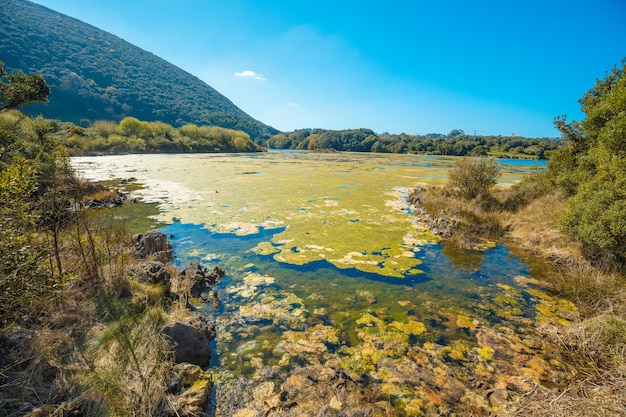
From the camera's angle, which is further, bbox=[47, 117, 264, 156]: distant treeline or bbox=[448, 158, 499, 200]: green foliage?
bbox=[47, 117, 264, 156]: distant treeline

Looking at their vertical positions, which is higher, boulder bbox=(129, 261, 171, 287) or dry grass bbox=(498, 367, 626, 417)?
dry grass bbox=(498, 367, 626, 417)

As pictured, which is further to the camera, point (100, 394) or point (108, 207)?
point (108, 207)

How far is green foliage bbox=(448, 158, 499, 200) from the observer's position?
44.0ft

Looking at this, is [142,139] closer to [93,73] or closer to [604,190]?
[604,190]

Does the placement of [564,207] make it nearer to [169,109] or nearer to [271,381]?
[271,381]

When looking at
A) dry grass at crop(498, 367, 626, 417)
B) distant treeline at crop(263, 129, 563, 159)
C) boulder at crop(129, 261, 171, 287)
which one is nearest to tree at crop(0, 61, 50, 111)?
boulder at crop(129, 261, 171, 287)

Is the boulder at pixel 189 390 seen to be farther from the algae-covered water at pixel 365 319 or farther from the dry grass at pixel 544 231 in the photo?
the dry grass at pixel 544 231

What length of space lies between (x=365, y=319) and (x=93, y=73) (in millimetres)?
156577

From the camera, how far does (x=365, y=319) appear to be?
5.16 meters

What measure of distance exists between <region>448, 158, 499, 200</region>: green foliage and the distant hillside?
283ft

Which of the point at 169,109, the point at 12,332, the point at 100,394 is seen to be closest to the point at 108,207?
the point at 12,332

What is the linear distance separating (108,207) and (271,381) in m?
13.0

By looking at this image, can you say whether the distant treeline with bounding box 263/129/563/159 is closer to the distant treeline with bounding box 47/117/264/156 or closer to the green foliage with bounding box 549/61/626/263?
the distant treeline with bounding box 47/117/264/156

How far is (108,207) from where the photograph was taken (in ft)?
41.1
